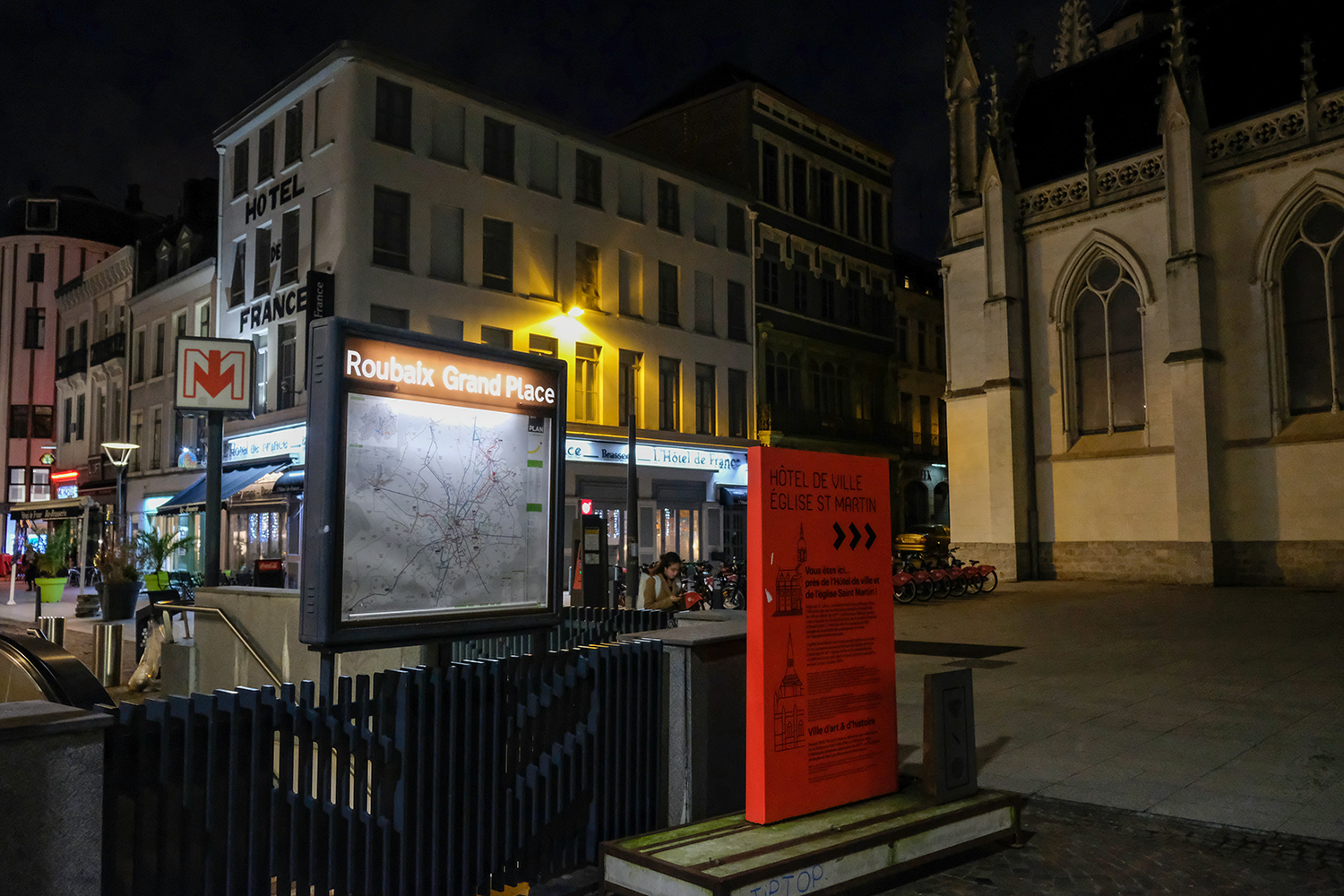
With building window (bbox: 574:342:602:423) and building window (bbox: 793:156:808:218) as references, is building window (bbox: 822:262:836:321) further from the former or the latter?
building window (bbox: 574:342:602:423)

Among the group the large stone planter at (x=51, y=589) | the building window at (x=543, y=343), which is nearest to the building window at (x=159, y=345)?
the building window at (x=543, y=343)

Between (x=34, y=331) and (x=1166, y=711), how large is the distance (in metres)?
52.0

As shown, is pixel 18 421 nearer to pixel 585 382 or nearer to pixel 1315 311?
pixel 585 382

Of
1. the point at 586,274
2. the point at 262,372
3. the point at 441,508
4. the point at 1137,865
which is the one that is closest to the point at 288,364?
the point at 262,372

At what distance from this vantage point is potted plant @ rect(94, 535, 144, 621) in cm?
1731

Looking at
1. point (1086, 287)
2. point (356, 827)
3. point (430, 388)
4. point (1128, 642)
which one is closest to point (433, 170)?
point (1086, 287)

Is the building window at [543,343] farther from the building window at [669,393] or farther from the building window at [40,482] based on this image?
the building window at [40,482]

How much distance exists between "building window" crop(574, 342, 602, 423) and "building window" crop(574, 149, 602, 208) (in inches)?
188

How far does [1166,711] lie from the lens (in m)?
8.86

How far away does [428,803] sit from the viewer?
4.50m

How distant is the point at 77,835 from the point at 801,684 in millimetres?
3090

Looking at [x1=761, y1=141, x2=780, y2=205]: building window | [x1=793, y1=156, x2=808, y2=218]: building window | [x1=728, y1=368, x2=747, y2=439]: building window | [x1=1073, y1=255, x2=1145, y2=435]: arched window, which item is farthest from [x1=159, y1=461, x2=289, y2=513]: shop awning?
[x1=1073, y1=255, x2=1145, y2=435]: arched window

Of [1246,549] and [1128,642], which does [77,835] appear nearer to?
[1128,642]

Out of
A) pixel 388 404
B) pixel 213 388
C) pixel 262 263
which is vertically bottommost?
pixel 388 404
